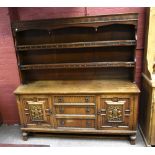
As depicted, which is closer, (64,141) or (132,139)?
(132,139)

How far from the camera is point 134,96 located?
236 cm

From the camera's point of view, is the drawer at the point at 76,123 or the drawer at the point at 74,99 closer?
the drawer at the point at 74,99

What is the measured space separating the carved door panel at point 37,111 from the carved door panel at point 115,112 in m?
0.78

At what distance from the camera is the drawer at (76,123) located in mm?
2568

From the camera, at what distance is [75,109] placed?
2.53 m

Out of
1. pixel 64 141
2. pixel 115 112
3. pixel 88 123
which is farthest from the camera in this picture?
pixel 64 141

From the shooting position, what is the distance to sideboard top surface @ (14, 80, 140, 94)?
2.41 metres

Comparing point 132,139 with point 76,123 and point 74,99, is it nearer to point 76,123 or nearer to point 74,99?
point 76,123

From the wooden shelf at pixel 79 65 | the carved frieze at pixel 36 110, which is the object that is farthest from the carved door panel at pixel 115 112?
the carved frieze at pixel 36 110

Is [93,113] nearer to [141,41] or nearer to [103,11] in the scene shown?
[141,41]

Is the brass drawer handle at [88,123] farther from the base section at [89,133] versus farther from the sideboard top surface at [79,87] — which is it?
the sideboard top surface at [79,87]

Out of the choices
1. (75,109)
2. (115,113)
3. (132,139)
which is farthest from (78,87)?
(132,139)

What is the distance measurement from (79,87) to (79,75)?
0.38 metres

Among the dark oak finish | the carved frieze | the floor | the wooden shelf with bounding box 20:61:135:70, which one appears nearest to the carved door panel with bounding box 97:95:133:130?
the dark oak finish
